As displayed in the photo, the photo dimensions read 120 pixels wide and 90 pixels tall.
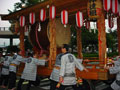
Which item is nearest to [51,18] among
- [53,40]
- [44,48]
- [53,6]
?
[53,6]

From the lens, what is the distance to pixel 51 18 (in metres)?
6.58

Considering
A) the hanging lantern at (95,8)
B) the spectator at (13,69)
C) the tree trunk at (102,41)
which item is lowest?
the spectator at (13,69)

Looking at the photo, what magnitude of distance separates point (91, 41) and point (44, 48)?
30.5 meters

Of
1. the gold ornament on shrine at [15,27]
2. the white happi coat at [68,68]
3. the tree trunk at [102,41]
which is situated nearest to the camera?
the white happi coat at [68,68]

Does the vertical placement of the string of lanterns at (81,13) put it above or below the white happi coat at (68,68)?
above

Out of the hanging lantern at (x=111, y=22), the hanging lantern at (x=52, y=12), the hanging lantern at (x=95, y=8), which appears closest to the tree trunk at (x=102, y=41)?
the hanging lantern at (x=95, y=8)

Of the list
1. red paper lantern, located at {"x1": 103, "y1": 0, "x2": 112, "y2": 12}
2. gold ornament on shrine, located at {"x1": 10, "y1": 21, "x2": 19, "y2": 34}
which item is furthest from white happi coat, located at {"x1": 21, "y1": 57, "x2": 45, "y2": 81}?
gold ornament on shrine, located at {"x1": 10, "y1": 21, "x2": 19, "y2": 34}

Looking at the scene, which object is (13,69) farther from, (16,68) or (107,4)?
(107,4)

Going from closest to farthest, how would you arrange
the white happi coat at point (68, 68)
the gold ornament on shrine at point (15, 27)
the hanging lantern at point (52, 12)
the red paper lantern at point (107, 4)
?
1. the white happi coat at point (68, 68)
2. the red paper lantern at point (107, 4)
3. the hanging lantern at point (52, 12)
4. the gold ornament on shrine at point (15, 27)

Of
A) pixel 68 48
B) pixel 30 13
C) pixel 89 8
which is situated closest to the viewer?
pixel 68 48

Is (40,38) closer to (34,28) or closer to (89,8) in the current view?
(34,28)

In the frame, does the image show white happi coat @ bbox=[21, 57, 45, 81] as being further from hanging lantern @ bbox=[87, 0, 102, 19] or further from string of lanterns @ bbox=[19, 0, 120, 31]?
hanging lantern @ bbox=[87, 0, 102, 19]

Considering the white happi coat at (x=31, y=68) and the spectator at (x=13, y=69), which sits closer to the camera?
the white happi coat at (x=31, y=68)

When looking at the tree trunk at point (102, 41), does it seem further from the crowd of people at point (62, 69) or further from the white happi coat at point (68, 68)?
the white happi coat at point (68, 68)
